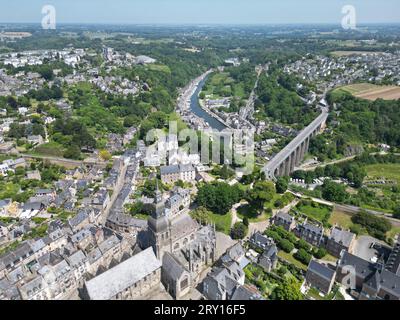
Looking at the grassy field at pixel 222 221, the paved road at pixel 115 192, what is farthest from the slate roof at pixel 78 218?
the grassy field at pixel 222 221

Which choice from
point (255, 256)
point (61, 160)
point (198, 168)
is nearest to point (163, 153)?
point (198, 168)

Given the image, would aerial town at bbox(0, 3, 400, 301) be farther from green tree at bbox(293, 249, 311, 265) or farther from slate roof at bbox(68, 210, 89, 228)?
green tree at bbox(293, 249, 311, 265)

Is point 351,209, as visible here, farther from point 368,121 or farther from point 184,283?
point 368,121

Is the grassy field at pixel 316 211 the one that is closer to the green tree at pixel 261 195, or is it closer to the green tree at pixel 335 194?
the green tree at pixel 335 194

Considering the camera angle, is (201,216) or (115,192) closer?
(201,216)

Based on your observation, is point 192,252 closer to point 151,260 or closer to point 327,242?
point 151,260

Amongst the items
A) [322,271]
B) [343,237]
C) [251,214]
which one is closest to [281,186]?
[251,214]

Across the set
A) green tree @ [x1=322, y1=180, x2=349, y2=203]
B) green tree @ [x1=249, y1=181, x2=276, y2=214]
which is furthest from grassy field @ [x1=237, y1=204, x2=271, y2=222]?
green tree @ [x1=322, y1=180, x2=349, y2=203]
